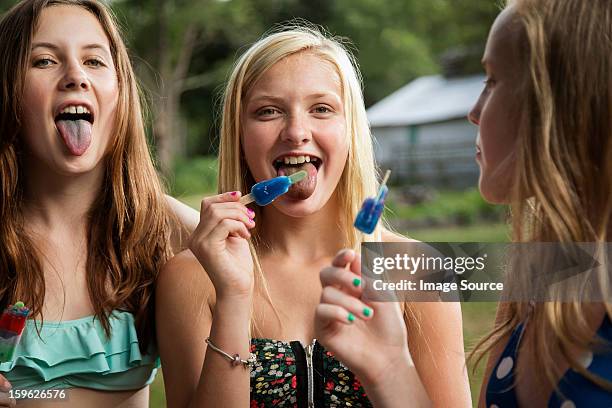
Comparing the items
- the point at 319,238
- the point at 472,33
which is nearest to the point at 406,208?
the point at 472,33

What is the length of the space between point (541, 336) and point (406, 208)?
38.1ft

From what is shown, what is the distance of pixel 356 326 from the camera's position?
1506 mm

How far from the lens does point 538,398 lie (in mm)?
1354

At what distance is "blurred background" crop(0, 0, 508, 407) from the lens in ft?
44.8

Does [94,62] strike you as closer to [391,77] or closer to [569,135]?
[569,135]

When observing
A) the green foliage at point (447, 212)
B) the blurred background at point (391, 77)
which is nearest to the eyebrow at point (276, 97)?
the blurred background at point (391, 77)

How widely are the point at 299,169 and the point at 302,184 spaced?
0.05 meters

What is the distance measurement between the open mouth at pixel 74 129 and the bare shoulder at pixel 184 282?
0.40 meters

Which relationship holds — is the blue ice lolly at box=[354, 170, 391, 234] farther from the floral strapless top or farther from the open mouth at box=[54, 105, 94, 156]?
the open mouth at box=[54, 105, 94, 156]

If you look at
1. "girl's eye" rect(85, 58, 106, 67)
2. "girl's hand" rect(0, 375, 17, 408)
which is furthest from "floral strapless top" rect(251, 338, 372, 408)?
"girl's eye" rect(85, 58, 106, 67)

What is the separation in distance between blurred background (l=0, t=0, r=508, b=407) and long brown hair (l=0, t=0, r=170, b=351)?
8646mm

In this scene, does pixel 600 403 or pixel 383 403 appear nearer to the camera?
pixel 600 403

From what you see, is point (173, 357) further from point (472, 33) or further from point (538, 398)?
point (472, 33)

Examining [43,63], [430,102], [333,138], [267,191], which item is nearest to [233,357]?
[267,191]
